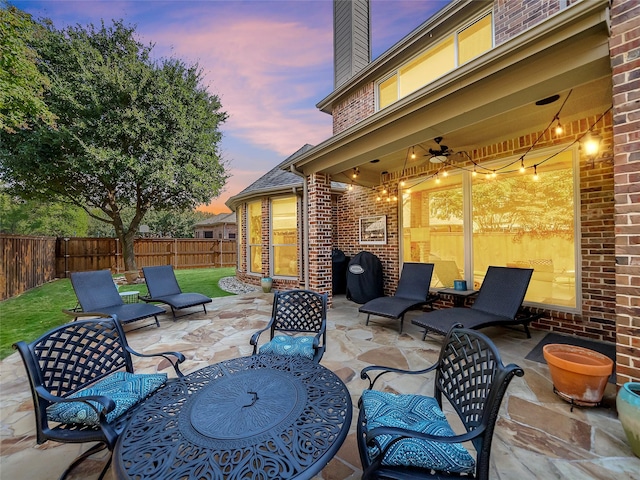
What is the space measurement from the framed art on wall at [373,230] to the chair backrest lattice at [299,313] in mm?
3958

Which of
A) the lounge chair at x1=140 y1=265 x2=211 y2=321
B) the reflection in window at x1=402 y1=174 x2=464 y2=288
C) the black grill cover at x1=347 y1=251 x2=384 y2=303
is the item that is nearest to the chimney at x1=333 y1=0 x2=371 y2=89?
the reflection in window at x1=402 y1=174 x2=464 y2=288

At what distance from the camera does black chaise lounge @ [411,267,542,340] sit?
381cm

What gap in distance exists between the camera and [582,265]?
4023 mm

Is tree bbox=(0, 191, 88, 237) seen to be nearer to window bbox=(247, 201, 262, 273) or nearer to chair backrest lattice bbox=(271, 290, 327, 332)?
window bbox=(247, 201, 262, 273)

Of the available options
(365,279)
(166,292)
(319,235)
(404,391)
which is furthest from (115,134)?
(404,391)

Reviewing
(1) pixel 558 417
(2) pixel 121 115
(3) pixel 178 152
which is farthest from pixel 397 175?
(2) pixel 121 115

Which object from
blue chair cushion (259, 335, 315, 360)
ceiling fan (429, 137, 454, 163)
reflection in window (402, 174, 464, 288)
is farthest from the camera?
reflection in window (402, 174, 464, 288)

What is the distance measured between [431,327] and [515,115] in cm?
316

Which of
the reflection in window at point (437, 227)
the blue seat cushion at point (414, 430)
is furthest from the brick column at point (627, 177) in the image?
the reflection in window at point (437, 227)

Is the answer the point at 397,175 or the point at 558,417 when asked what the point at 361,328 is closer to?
the point at 558,417

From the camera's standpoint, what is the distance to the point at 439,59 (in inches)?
229

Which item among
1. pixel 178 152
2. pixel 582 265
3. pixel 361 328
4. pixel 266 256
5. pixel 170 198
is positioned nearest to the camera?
pixel 582 265

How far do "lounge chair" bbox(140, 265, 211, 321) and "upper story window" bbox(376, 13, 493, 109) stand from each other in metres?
6.43

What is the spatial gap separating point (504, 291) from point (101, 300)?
6723 mm
